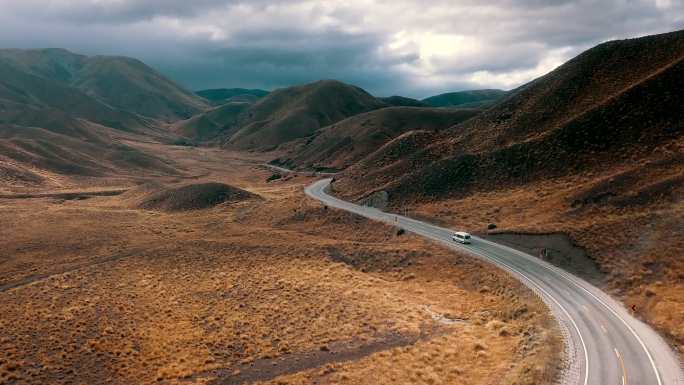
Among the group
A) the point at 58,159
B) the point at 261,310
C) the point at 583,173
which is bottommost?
the point at 261,310

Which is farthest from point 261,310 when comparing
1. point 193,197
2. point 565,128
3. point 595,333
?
point 565,128

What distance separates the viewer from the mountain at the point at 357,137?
504 feet

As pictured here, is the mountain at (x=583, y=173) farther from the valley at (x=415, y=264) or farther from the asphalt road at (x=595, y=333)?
the asphalt road at (x=595, y=333)

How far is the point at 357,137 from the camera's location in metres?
165

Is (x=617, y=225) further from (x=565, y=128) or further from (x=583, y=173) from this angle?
(x=565, y=128)

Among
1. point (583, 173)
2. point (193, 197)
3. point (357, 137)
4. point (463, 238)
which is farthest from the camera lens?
point (357, 137)

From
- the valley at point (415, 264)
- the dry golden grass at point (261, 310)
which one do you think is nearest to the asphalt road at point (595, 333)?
the valley at point (415, 264)

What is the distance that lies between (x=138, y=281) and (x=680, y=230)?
56.5m

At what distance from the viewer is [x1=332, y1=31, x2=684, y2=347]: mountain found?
3862cm

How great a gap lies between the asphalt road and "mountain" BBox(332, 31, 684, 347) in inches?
60.1

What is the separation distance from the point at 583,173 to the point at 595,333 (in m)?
41.5

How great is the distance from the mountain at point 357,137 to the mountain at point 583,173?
153 feet

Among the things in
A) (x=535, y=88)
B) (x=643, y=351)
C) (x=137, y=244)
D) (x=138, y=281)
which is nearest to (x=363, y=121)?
(x=535, y=88)

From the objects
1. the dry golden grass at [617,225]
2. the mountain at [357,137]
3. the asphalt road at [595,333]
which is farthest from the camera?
the mountain at [357,137]
